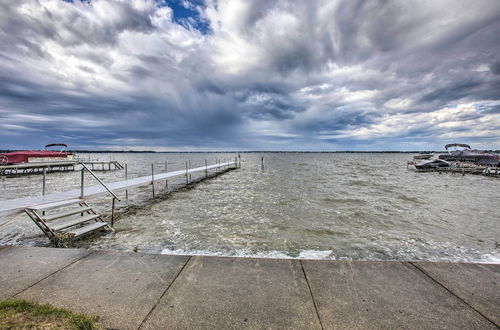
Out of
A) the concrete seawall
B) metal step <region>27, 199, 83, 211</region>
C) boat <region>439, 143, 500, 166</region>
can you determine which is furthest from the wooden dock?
metal step <region>27, 199, 83, 211</region>

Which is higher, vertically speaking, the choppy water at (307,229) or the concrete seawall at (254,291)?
the concrete seawall at (254,291)

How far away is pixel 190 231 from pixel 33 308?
214 inches

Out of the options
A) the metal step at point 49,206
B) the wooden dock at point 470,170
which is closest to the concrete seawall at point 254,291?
the metal step at point 49,206

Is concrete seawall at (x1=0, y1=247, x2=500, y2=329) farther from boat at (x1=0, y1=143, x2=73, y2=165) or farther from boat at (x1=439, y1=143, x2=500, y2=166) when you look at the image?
boat at (x1=439, y1=143, x2=500, y2=166)

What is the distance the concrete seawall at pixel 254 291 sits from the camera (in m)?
2.54

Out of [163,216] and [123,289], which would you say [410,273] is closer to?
[123,289]

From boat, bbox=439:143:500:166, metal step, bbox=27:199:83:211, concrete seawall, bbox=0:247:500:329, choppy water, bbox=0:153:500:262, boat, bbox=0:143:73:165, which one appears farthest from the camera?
boat, bbox=439:143:500:166

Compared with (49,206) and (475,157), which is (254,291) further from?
(475,157)

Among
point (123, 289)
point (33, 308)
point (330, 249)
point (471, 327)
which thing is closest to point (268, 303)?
point (123, 289)

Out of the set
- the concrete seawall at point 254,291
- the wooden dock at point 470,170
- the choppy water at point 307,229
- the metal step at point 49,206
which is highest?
the metal step at point 49,206

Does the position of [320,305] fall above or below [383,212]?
above

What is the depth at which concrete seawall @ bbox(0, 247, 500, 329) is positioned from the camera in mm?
2543

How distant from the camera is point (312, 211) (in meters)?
11.0

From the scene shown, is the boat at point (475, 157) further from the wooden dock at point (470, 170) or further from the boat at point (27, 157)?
the boat at point (27, 157)
